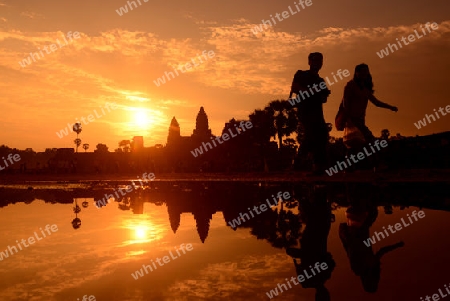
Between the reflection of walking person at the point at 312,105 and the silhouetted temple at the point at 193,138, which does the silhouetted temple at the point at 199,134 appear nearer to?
the silhouetted temple at the point at 193,138

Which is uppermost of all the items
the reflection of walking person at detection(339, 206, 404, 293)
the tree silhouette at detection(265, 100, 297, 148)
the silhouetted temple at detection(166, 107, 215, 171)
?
the silhouetted temple at detection(166, 107, 215, 171)

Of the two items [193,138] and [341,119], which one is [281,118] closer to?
[341,119]

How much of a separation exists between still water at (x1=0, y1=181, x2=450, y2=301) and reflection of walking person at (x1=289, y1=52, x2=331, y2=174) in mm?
5304

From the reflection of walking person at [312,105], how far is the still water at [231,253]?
17.4 feet

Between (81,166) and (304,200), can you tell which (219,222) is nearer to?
(304,200)

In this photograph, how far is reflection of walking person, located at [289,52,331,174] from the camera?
38.1ft

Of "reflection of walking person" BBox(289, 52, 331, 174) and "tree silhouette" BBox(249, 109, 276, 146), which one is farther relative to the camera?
"tree silhouette" BBox(249, 109, 276, 146)

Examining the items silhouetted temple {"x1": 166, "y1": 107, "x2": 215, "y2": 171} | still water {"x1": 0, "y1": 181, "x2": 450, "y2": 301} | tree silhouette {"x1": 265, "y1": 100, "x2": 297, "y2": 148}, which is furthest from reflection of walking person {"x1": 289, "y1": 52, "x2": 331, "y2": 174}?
silhouetted temple {"x1": 166, "y1": 107, "x2": 215, "y2": 171}

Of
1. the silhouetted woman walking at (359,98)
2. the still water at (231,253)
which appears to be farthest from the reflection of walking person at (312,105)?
the still water at (231,253)

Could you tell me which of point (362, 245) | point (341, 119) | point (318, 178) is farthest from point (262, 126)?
point (362, 245)

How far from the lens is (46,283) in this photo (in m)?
2.66

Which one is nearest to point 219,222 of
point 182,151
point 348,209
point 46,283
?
point 348,209

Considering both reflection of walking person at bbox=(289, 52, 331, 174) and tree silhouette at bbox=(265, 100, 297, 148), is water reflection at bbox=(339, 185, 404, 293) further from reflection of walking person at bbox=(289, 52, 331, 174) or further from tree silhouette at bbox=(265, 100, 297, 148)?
tree silhouette at bbox=(265, 100, 297, 148)

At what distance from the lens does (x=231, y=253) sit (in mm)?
3451
